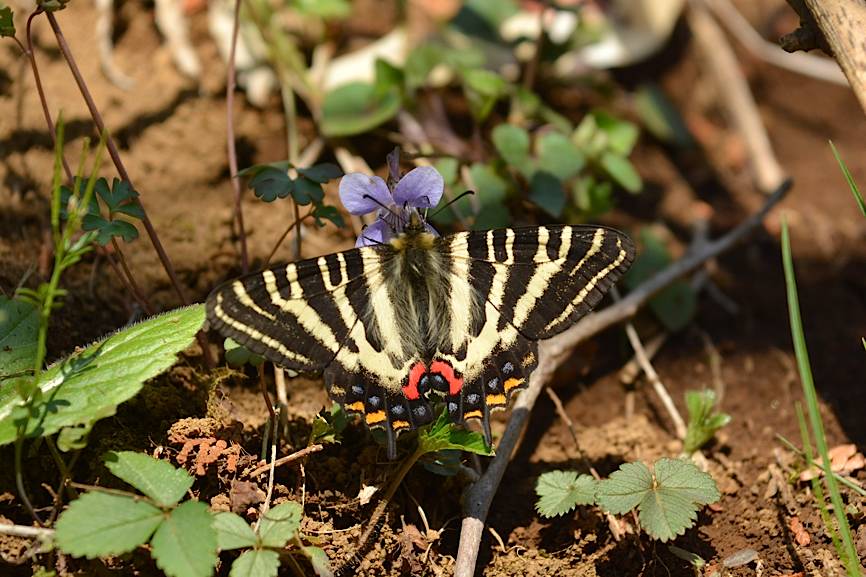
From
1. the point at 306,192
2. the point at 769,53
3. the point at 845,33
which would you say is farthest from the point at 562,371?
the point at 769,53

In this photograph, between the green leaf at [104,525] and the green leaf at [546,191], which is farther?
the green leaf at [546,191]

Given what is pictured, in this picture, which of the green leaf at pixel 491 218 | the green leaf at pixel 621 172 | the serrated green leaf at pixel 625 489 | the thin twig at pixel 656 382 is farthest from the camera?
the green leaf at pixel 621 172

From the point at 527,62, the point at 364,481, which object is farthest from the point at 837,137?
the point at 364,481

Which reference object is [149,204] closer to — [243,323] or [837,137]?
[243,323]

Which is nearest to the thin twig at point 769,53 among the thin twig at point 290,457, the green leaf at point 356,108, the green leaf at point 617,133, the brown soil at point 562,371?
the brown soil at point 562,371

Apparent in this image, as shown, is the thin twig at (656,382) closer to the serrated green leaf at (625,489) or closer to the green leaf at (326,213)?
the serrated green leaf at (625,489)

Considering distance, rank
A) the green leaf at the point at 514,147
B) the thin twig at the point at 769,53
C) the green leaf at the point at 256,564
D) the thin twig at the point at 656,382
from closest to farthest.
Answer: the green leaf at the point at 256,564 → the thin twig at the point at 656,382 → the green leaf at the point at 514,147 → the thin twig at the point at 769,53
